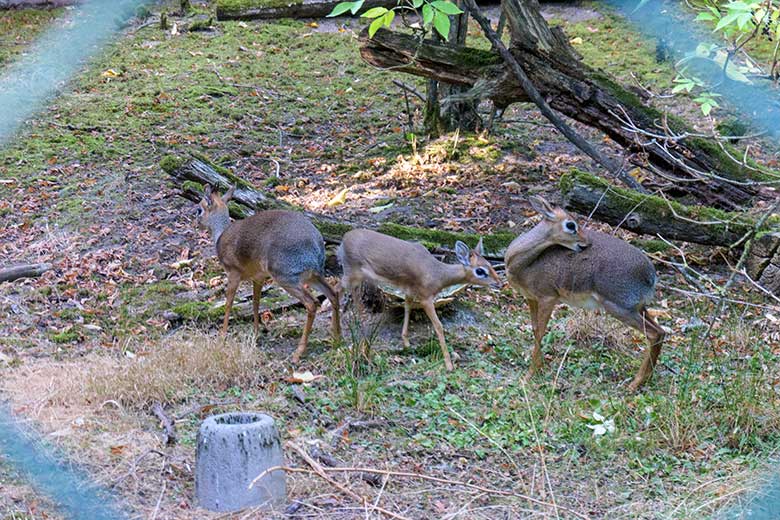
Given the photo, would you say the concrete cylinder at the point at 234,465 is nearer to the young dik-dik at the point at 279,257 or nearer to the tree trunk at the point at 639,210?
the young dik-dik at the point at 279,257

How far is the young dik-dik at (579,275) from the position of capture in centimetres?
A: 540

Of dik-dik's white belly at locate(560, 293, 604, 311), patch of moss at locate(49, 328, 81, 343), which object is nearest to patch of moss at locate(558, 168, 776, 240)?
dik-dik's white belly at locate(560, 293, 604, 311)

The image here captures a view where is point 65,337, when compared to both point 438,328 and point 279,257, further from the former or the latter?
point 438,328

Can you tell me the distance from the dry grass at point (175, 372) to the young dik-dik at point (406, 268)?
862 millimetres

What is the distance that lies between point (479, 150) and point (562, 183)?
2.47 m

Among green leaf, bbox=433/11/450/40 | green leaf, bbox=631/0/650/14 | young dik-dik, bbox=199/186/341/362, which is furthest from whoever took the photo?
young dik-dik, bbox=199/186/341/362

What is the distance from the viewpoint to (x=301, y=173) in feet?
29.6

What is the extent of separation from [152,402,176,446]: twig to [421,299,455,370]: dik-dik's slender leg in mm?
1741

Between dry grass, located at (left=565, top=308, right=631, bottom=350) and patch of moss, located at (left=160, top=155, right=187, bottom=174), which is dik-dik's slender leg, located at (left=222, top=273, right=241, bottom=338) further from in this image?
dry grass, located at (left=565, top=308, right=631, bottom=350)

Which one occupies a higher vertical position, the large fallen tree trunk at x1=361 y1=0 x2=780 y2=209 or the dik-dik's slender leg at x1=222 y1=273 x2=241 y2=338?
the large fallen tree trunk at x1=361 y1=0 x2=780 y2=209

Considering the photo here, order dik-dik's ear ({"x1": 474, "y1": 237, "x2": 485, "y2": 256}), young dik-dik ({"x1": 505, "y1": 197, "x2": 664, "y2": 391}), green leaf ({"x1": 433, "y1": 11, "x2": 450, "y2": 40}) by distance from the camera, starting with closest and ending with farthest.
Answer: green leaf ({"x1": 433, "y1": 11, "x2": 450, "y2": 40}) < young dik-dik ({"x1": 505, "y1": 197, "x2": 664, "y2": 391}) < dik-dik's ear ({"x1": 474, "y1": 237, "x2": 485, "y2": 256})

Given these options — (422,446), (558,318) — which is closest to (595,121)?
(558,318)

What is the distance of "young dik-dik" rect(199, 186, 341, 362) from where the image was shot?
584cm

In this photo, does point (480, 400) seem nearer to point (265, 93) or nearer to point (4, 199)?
point (4, 199)
